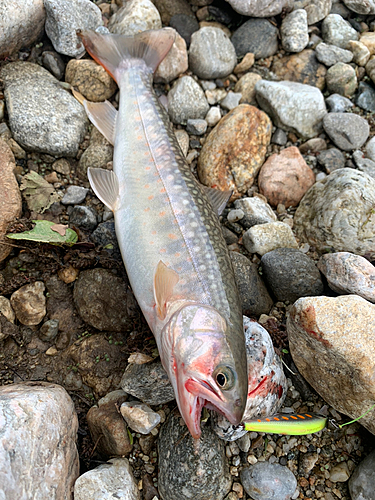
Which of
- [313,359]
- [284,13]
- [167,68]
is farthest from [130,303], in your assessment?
[284,13]

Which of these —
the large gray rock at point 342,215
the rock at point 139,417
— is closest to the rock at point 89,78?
the large gray rock at point 342,215

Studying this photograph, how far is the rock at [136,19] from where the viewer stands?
18.2 feet

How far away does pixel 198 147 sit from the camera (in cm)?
559

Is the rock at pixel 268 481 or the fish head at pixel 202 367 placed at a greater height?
the fish head at pixel 202 367

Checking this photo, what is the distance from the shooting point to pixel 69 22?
5.24 m

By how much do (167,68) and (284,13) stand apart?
7.20 ft

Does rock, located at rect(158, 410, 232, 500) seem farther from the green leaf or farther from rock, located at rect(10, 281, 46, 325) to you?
Result: the green leaf

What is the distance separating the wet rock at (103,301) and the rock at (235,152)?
6.39 feet

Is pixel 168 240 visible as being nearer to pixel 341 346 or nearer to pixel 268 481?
pixel 341 346

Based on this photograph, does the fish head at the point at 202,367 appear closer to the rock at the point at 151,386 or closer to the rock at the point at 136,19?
the rock at the point at 151,386

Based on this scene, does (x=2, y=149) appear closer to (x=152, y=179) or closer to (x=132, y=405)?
(x=152, y=179)

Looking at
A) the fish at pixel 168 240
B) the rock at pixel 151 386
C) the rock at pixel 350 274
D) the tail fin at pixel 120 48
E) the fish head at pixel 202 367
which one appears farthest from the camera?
the tail fin at pixel 120 48

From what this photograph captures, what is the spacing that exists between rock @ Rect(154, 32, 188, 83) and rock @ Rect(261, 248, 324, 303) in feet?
10.1

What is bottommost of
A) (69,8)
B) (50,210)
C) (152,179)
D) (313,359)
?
(313,359)
